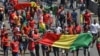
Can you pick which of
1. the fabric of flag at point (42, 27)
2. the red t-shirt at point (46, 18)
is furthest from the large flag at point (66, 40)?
the red t-shirt at point (46, 18)

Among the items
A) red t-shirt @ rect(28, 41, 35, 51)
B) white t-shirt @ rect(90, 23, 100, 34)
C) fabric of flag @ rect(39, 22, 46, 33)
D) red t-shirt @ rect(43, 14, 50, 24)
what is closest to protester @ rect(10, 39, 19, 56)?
red t-shirt @ rect(28, 41, 35, 51)

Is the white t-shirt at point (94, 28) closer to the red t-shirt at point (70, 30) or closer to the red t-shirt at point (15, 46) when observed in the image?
the red t-shirt at point (70, 30)

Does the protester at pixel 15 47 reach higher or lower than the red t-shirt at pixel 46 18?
lower

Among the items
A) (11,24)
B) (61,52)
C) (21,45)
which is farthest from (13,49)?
(11,24)

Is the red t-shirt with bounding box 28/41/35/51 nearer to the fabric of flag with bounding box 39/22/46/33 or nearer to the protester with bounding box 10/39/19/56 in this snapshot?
the protester with bounding box 10/39/19/56

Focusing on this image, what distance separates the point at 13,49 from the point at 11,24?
6677 millimetres

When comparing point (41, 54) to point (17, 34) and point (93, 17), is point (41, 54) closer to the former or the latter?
point (17, 34)

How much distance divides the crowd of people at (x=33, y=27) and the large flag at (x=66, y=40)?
1.16ft

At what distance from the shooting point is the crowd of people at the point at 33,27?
30.4 meters

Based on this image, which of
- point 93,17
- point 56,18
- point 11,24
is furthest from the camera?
point 93,17

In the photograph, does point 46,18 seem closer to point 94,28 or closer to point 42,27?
point 42,27

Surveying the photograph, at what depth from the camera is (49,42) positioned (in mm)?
30188

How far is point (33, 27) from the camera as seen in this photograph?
33.4 meters

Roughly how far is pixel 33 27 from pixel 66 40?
3810 mm
